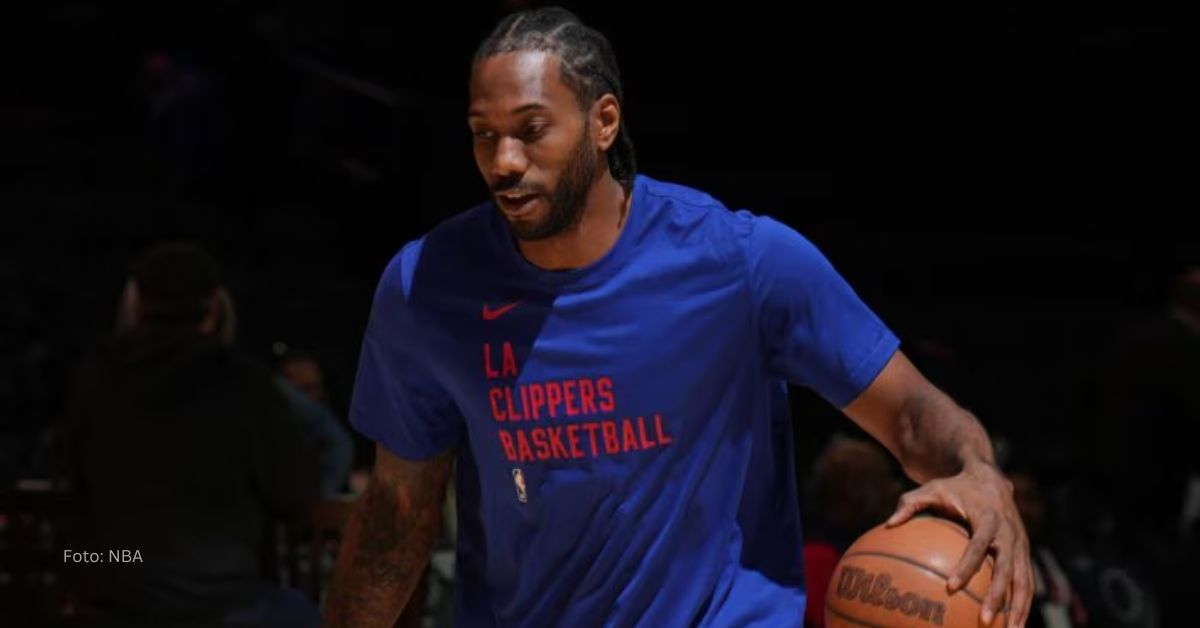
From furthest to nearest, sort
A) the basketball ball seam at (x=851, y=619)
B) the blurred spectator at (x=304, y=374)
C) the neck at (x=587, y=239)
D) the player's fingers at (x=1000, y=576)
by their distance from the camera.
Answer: the blurred spectator at (x=304, y=374)
the neck at (x=587, y=239)
the basketball ball seam at (x=851, y=619)
the player's fingers at (x=1000, y=576)

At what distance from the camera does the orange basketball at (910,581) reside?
313cm

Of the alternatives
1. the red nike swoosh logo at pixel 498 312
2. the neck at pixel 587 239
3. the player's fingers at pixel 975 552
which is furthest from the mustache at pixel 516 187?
the player's fingers at pixel 975 552

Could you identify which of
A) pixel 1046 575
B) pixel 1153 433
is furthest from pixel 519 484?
pixel 1153 433

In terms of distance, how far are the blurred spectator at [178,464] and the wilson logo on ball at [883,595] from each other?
7.71ft

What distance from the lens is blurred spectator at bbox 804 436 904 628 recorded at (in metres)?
6.31

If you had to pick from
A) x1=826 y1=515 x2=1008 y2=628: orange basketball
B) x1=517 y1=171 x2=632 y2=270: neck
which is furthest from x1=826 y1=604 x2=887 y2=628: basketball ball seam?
x1=517 y1=171 x2=632 y2=270: neck

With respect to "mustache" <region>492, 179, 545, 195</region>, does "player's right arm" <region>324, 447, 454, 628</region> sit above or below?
below

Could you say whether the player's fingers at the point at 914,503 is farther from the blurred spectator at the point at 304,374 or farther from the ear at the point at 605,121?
the blurred spectator at the point at 304,374

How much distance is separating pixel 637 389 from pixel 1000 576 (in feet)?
2.20

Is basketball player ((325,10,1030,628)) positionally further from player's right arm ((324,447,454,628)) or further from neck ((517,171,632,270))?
player's right arm ((324,447,454,628))

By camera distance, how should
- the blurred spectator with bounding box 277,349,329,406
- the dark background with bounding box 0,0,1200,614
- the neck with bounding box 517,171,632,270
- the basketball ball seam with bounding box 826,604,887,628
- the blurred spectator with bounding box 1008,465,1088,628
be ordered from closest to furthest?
the basketball ball seam with bounding box 826,604,887,628
the neck with bounding box 517,171,632,270
the blurred spectator with bounding box 1008,465,1088,628
the blurred spectator with bounding box 277,349,329,406
the dark background with bounding box 0,0,1200,614

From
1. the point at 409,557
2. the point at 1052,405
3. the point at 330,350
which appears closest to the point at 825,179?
the point at 1052,405

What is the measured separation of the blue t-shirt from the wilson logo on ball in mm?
221

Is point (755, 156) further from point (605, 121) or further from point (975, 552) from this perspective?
point (975, 552)
